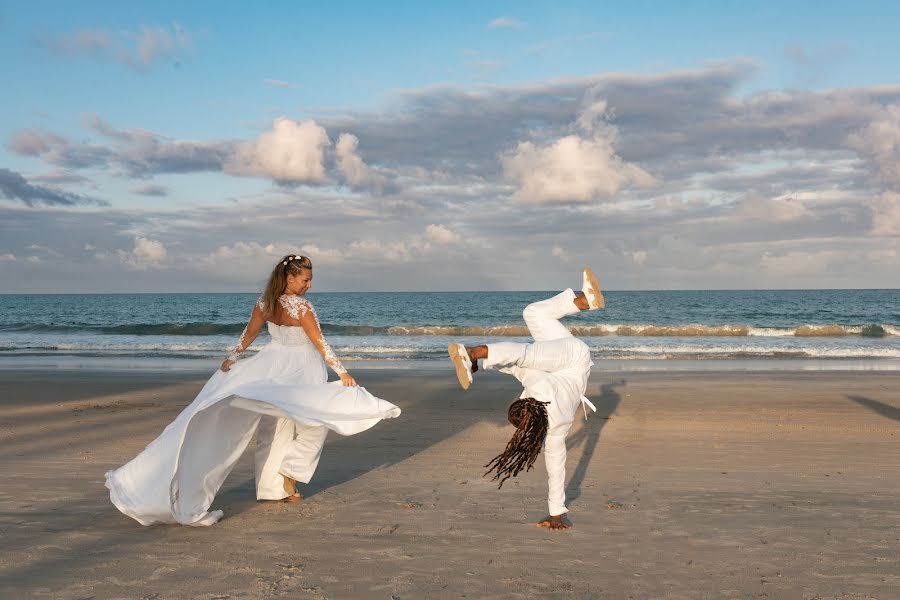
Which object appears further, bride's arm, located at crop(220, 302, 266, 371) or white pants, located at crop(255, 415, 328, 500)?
white pants, located at crop(255, 415, 328, 500)

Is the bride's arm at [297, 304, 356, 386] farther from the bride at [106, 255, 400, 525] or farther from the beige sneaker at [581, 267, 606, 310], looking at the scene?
the beige sneaker at [581, 267, 606, 310]

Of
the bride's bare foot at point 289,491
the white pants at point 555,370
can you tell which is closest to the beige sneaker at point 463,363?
the white pants at point 555,370

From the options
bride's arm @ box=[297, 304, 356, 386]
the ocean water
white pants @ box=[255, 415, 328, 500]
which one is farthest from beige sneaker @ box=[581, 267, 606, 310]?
the ocean water

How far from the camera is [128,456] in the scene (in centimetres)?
870

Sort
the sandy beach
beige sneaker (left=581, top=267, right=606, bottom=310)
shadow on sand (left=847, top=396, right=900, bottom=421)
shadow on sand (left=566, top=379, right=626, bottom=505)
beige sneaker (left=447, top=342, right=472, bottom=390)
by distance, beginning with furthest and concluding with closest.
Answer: shadow on sand (left=847, top=396, right=900, bottom=421)
shadow on sand (left=566, top=379, right=626, bottom=505)
beige sneaker (left=581, top=267, right=606, bottom=310)
beige sneaker (left=447, top=342, right=472, bottom=390)
the sandy beach

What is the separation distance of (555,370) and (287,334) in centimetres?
221

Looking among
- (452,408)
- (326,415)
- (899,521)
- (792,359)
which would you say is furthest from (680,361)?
(326,415)

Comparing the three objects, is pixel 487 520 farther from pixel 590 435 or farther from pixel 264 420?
pixel 590 435

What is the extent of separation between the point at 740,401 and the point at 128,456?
31.8ft

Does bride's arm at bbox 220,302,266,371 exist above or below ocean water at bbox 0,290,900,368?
above

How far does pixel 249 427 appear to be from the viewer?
6.16 metres

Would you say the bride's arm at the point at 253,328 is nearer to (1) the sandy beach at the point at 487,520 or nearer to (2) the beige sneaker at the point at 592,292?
(1) the sandy beach at the point at 487,520

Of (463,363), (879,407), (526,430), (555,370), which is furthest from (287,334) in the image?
(879,407)

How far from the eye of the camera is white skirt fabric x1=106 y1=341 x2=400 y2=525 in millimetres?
5547
